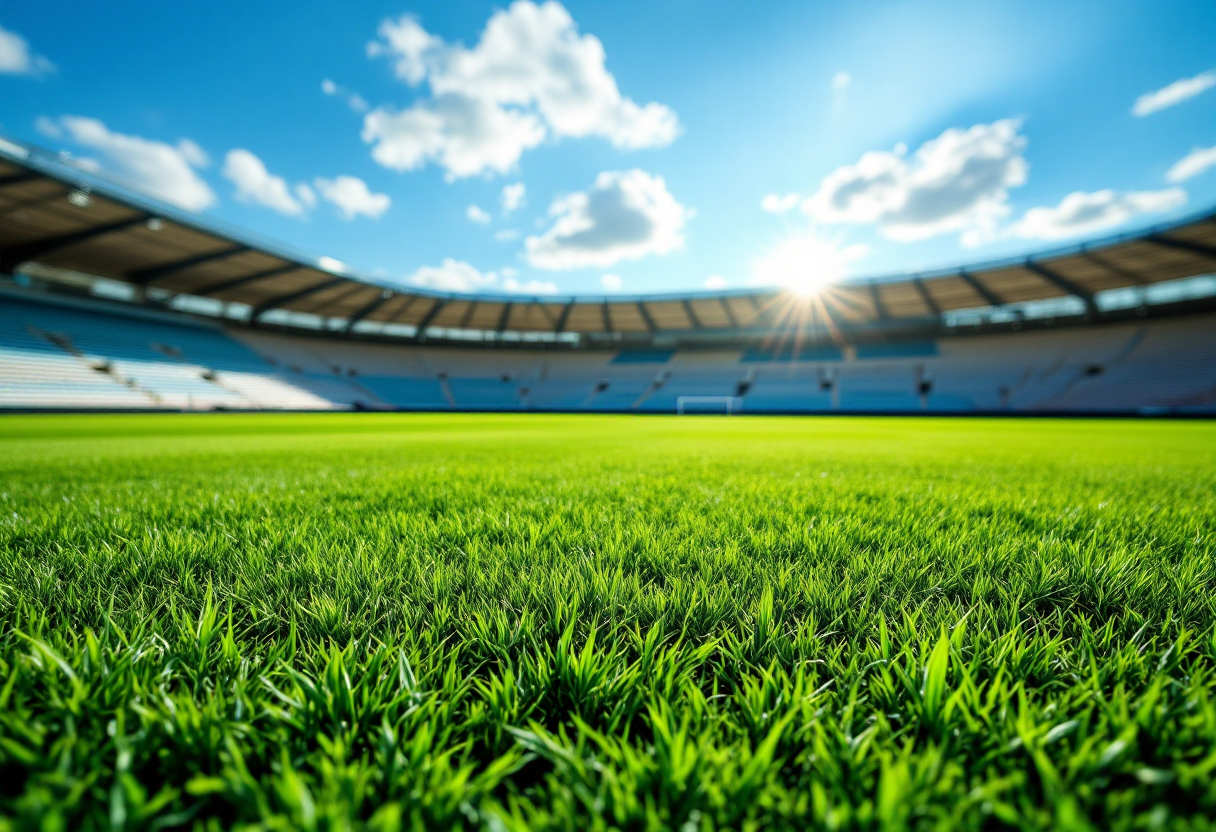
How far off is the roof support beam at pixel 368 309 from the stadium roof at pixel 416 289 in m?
0.22

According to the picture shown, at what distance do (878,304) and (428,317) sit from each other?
118ft

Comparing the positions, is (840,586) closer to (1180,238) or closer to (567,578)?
(567,578)

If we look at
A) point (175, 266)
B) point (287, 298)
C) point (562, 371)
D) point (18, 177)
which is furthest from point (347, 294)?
point (562, 371)

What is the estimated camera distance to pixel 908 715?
68 cm

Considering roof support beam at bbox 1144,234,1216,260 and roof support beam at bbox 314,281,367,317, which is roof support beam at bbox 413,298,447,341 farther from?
roof support beam at bbox 1144,234,1216,260

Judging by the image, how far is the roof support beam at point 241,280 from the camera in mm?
27234

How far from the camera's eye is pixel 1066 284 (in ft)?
91.7

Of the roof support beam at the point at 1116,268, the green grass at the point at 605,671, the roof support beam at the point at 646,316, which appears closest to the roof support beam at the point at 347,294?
the roof support beam at the point at 646,316

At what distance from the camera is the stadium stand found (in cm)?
2238

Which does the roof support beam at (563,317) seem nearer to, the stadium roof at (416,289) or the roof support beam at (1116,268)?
the stadium roof at (416,289)

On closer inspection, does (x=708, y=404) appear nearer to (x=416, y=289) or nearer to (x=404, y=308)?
(x=416, y=289)

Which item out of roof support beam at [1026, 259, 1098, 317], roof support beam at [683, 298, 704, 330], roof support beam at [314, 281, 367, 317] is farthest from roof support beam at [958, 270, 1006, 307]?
roof support beam at [314, 281, 367, 317]

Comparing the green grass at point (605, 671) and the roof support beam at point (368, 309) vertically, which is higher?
the roof support beam at point (368, 309)

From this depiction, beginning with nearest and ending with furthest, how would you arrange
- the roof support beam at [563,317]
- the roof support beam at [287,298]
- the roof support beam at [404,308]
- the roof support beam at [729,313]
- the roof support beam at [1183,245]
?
the roof support beam at [1183,245] < the roof support beam at [287,298] < the roof support beam at [404,308] < the roof support beam at [729,313] < the roof support beam at [563,317]
